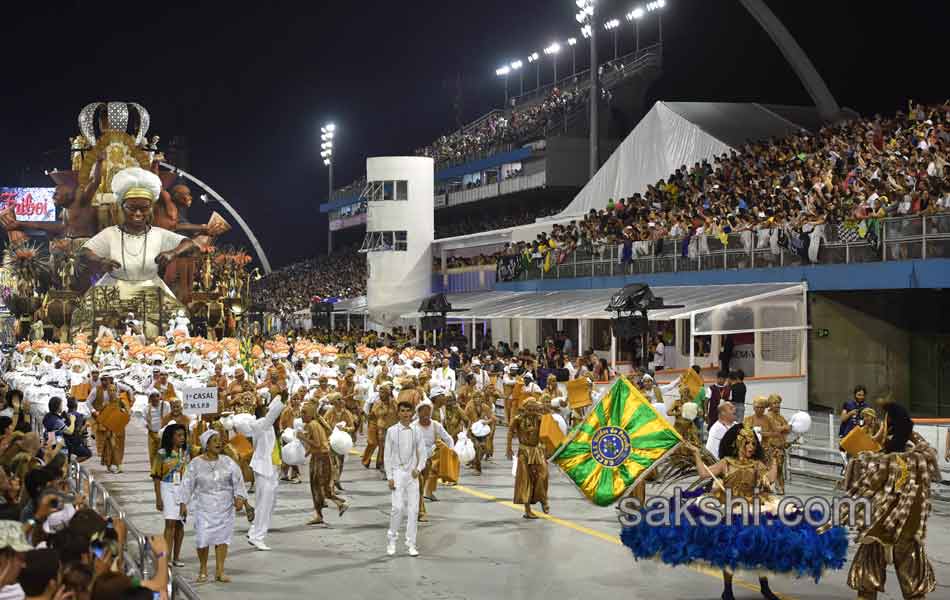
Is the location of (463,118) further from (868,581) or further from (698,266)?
(868,581)

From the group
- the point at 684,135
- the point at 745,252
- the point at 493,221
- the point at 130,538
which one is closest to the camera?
the point at 130,538

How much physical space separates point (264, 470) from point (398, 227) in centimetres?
4245

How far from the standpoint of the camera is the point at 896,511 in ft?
34.4

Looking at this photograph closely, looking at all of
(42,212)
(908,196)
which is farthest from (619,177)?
(42,212)

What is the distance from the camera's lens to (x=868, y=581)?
A: 10531 millimetres

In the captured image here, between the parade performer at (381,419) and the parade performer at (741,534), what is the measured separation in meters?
7.92

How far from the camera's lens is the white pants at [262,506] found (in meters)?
14.2

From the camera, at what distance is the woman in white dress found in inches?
485

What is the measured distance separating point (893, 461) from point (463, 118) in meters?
78.5

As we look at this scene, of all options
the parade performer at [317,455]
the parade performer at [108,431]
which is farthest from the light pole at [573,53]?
the parade performer at [317,455]

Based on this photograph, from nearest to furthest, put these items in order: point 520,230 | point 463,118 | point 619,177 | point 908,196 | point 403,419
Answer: point 403,419, point 908,196, point 619,177, point 520,230, point 463,118
